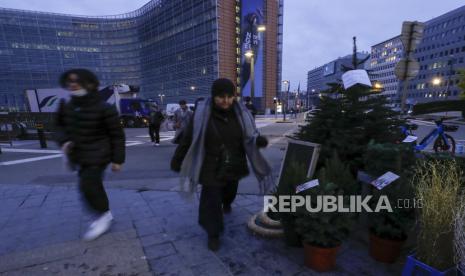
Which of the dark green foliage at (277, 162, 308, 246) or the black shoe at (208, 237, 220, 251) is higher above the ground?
the dark green foliage at (277, 162, 308, 246)

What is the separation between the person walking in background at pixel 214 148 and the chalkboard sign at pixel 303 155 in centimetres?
61

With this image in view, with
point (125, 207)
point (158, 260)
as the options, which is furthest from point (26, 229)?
point (158, 260)

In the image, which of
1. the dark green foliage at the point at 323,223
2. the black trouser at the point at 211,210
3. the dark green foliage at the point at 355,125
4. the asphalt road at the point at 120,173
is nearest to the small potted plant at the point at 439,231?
the dark green foliage at the point at 323,223

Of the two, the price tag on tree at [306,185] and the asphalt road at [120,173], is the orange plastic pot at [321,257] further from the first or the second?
the asphalt road at [120,173]

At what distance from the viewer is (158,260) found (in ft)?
7.86

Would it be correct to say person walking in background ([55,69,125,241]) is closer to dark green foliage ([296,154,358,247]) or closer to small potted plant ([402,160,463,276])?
dark green foliage ([296,154,358,247])

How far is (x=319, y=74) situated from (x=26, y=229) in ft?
465

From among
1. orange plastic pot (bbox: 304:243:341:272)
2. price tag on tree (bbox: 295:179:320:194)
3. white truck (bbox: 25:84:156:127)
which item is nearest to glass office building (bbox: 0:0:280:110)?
white truck (bbox: 25:84:156:127)

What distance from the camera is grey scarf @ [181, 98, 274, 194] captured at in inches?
95.6

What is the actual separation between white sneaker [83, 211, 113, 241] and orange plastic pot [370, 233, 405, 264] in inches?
118

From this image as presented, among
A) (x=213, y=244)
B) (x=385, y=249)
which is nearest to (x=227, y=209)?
(x=213, y=244)

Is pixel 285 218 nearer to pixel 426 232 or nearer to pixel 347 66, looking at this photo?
pixel 426 232

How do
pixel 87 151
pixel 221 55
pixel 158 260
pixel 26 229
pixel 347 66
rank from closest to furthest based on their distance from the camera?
1. pixel 158 260
2. pixel 87 151
3. pixel 26 229
4. pixel 347 66
5. pixel 221 55

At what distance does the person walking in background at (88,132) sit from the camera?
2.53 metres
